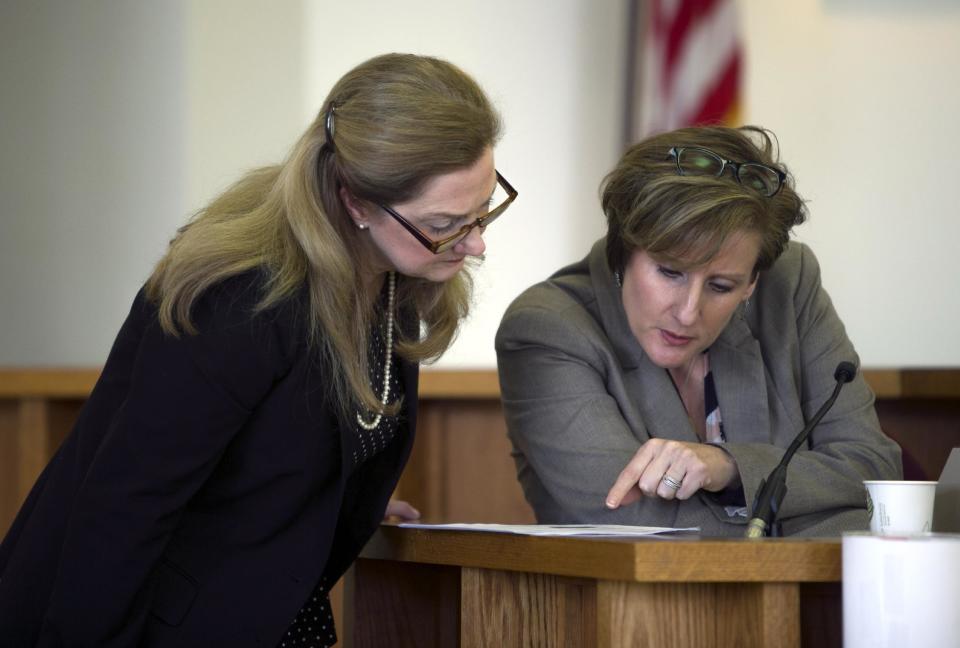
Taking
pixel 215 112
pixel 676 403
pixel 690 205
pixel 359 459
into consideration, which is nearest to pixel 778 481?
pixel 676 403

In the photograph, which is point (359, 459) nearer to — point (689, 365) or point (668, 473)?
point (668, 473)

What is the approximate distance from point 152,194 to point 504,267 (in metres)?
1.03

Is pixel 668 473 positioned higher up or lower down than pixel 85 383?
higher up

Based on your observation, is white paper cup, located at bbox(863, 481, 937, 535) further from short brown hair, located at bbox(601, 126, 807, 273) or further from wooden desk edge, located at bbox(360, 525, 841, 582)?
short brown hair, located at bbox(601, 126, 807, 273)

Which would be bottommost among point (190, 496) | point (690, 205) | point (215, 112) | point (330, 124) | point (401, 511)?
point (401, 511)

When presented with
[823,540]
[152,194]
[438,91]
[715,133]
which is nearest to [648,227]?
[715,133]

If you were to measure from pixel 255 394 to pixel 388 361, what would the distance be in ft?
0.97

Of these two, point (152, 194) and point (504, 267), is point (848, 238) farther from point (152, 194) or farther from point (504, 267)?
point (152, 194)

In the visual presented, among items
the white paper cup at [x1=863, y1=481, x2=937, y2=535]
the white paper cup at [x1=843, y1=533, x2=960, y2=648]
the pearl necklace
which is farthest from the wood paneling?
the white paper cup at [x1=843, y1=533, x2=960, y2=648]

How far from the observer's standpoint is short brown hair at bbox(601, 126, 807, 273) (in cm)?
201

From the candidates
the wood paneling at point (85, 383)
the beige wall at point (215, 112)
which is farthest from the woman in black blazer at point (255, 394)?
the beige wall at point (215, 112)

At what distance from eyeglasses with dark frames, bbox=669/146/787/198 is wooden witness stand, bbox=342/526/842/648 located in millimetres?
725

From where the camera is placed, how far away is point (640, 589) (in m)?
1.36

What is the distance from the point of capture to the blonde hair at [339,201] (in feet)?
5.30
